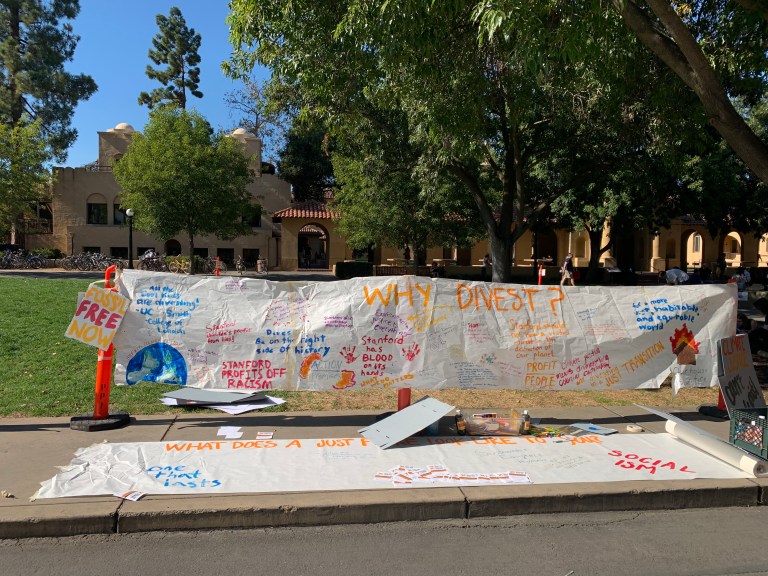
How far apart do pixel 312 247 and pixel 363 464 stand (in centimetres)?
5116

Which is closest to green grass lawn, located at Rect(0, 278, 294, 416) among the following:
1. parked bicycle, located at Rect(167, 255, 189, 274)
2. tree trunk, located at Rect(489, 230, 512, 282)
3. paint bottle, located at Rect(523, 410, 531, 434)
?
paint bottle, located at Rect(523, 410, 531, 434)

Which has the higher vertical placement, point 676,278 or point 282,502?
point 676,278

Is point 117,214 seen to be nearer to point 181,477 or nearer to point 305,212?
point 305,212

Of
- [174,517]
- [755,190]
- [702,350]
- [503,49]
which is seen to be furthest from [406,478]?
[755,190]

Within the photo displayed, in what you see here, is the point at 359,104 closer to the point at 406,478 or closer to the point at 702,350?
the point at 702,350

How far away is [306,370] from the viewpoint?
6.44 m

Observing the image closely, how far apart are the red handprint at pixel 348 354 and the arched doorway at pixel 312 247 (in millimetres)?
34844

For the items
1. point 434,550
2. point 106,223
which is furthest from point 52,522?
point 106,223

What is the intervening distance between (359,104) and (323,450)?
936 cm

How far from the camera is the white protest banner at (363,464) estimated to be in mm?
4672

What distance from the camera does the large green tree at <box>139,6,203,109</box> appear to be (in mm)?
53219

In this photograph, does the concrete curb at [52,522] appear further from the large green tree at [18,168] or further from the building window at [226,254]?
the building window at [226,254]

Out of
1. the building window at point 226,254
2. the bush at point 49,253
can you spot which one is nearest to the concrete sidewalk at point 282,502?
the bush at point 49,253

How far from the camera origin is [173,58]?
176 ft
